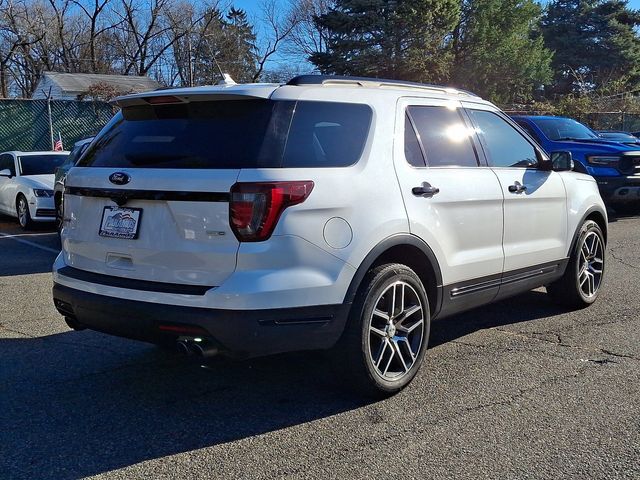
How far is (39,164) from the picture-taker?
12.8m

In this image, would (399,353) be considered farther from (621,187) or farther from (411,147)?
(621,187)

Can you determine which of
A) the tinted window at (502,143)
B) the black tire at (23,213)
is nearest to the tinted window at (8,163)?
the black tire at (23,213)

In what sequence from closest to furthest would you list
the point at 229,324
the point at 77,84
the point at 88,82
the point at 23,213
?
the point at 229,324 → the point at 23,213 → the point at 77,84 → the point at 88,82

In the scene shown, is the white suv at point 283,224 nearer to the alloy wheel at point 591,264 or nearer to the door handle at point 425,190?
the door handle at point 425,190

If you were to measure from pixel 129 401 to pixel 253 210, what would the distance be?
5.03 ft

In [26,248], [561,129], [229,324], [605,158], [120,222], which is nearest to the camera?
[229,324]

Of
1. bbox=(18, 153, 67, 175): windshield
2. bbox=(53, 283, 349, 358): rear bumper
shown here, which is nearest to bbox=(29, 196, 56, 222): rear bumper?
bbox=(18, 153, 67, 175): windshield

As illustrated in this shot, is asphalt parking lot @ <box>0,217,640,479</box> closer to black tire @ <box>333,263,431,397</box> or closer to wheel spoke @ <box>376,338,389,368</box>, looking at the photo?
black tire @ <box>333,263,431,397</box>

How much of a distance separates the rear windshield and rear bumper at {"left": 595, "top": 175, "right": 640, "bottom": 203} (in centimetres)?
895

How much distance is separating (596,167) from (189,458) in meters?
10.4

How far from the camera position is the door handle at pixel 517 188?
517cm

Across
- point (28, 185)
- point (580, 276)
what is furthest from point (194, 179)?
point (28, 185)

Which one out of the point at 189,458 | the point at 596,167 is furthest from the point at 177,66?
the point at 189,458

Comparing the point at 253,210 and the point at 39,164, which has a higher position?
the point at 253,210
